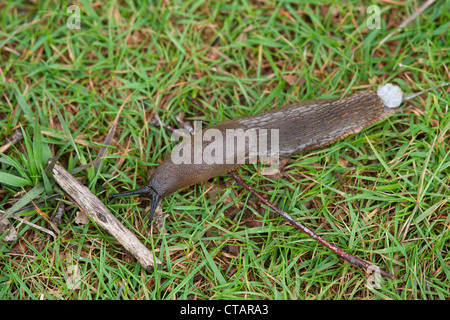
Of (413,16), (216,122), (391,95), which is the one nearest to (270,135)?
(216,122)

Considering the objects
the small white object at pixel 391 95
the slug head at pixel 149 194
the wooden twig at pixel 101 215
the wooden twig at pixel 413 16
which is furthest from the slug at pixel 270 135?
the wooden twig at pixel 413 16

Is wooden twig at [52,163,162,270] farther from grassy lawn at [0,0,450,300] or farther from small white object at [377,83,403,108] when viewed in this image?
small white object at [377,83,403,108]

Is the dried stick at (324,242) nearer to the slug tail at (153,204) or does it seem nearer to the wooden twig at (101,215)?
the slug tail at (153,204)

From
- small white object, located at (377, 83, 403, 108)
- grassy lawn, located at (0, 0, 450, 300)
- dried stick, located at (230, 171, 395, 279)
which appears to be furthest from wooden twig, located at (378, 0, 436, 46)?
dried stick, located at (230, 171, 395, 279)

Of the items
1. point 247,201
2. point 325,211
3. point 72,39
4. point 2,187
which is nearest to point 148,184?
point 247,201

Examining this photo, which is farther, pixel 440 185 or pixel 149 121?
pixel 149 121
